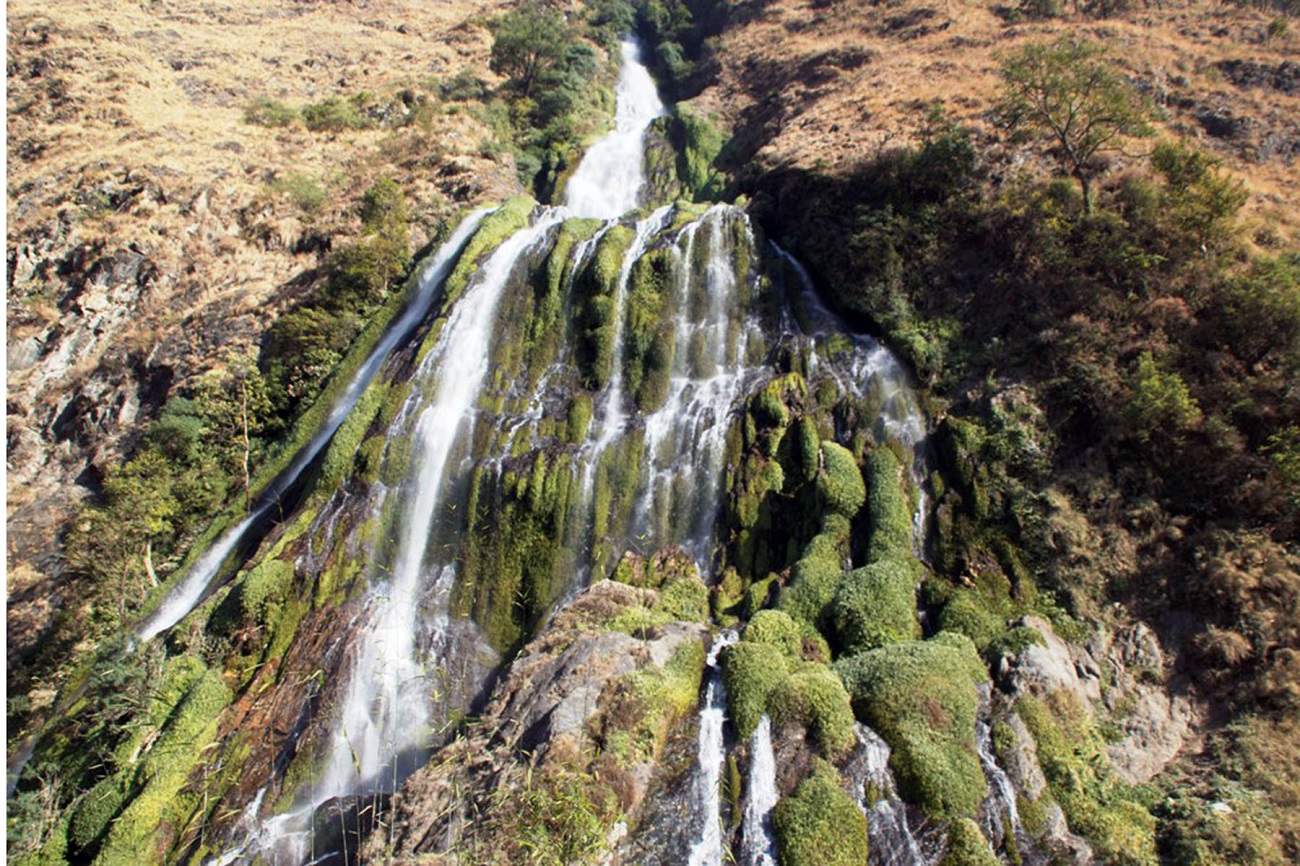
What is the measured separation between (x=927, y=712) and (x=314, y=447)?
59.5ft

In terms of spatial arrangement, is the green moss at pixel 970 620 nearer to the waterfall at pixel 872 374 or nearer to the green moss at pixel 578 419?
the waterfall at pixel 872 374

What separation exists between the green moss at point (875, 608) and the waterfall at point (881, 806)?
2.52 meters

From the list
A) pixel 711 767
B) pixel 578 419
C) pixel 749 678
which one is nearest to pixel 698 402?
pixel 578 419

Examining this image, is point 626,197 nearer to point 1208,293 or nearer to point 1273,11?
point 1208,293

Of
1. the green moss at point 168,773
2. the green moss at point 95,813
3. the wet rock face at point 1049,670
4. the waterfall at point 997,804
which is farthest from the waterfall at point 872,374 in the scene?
the green moss at point 95,813

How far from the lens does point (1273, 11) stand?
3016 cm

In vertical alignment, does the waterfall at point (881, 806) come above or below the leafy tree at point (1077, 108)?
below

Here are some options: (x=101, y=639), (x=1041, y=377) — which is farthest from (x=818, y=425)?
(x=101, y=639)

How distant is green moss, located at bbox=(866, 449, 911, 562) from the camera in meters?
14.0

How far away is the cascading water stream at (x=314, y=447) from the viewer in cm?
1750

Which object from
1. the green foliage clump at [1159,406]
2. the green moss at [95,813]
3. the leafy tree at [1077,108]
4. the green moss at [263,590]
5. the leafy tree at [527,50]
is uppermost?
the leafy tree at [527,50]

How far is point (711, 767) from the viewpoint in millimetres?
9570

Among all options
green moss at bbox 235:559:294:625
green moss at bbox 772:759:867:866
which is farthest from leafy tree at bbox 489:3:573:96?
green moss at bbox 772:759:867:866

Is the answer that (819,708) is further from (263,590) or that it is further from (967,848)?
(263,590)
